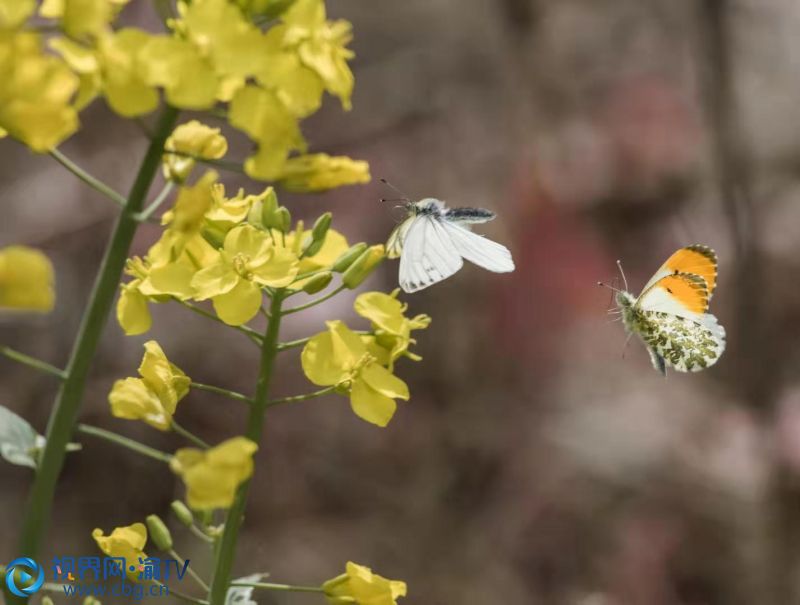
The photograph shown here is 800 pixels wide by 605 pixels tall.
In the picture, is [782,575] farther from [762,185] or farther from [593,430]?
[762,185]

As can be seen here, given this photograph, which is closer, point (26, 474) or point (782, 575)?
point (782, 575)

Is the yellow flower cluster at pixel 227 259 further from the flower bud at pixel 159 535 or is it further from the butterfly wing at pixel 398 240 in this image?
the flower bud at pixel 159 535

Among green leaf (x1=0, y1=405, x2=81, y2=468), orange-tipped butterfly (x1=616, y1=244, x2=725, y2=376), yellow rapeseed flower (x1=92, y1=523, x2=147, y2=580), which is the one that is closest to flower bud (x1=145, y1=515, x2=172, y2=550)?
yellow rapeseed flower (x1=92, y1=523, x2=147, y2=580)

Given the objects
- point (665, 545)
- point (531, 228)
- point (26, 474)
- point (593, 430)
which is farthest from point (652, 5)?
point (26, 474)

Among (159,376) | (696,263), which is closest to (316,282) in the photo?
(159,376)

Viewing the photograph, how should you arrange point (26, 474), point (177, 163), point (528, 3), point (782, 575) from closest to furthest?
point (177, 163) < point (782, 575) < point (26, 474) < point (528, 3)

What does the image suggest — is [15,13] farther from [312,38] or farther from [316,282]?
[316,282]

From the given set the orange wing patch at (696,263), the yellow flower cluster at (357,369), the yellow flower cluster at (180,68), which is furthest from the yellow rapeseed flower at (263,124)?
the orange wing patch at (696,263)
